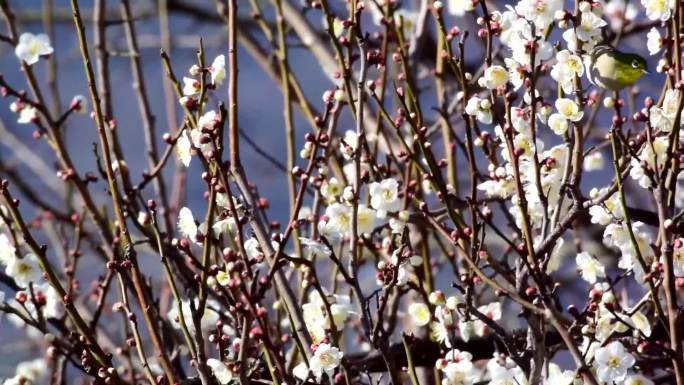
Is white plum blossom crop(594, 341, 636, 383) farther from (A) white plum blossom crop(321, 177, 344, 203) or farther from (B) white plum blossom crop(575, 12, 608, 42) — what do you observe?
(A) white plum blossom crop(321, 177, 344, 203)

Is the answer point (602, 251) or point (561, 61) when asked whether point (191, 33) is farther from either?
point (561, 61)

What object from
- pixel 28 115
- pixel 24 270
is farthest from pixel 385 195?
pixel 28 115

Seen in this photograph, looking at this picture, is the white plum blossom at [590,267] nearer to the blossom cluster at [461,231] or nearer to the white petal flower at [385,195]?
the blossom cluster at [461,231]

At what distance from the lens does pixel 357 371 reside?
191cm

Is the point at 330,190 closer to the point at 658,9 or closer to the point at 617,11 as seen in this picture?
the point at 658,9

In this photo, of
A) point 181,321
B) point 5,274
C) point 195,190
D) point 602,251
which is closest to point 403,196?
point 181,321

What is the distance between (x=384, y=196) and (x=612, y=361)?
20.0 inches

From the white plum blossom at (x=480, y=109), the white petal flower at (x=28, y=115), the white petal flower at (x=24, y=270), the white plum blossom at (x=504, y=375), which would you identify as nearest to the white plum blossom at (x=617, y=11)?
the white plum blossom at (x=480, y=109)

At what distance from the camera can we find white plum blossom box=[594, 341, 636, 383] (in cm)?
157

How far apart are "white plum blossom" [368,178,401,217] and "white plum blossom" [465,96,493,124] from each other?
0.65 feet

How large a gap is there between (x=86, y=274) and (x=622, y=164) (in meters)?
4.61

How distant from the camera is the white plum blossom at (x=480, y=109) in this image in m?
1.75

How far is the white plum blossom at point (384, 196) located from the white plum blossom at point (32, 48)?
0.96 meters

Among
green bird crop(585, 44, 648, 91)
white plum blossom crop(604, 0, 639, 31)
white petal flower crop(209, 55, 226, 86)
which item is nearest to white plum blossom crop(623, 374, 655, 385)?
green bird crop(585, 44, 648, 91)
